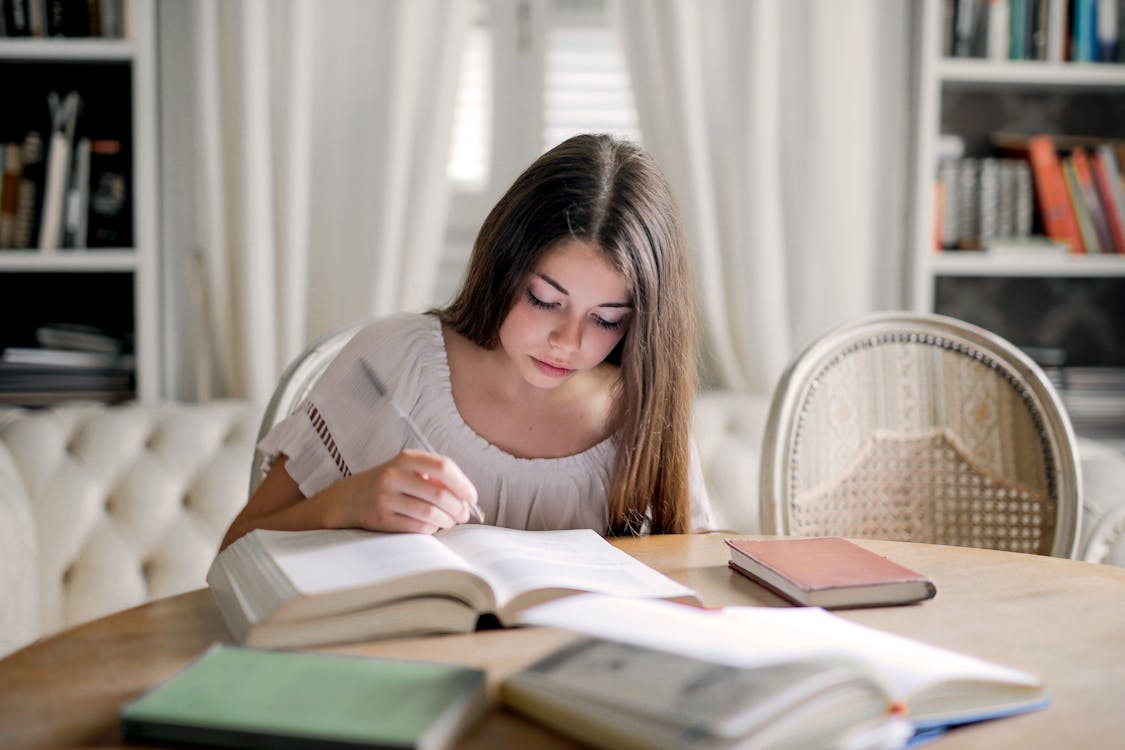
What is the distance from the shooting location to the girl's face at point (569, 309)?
1.23 meters

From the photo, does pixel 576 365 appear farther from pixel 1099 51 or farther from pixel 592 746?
pixel 1099 51

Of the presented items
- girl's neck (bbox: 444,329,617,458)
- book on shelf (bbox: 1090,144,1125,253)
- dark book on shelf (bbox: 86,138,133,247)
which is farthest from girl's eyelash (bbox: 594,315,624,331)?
book on shelf (bbox: 1090,144,1125,253)

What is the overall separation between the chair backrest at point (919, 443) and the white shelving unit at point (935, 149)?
28.8 inches

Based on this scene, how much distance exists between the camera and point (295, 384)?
60.6 inches

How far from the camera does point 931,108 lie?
7.58ft

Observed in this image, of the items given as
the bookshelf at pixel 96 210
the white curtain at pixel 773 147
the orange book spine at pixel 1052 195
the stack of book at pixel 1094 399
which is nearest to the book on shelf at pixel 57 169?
the bookshelf at pixel 96 210

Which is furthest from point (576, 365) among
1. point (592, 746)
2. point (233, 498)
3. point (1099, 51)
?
point (1099, 51)

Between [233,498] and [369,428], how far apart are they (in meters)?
0.76

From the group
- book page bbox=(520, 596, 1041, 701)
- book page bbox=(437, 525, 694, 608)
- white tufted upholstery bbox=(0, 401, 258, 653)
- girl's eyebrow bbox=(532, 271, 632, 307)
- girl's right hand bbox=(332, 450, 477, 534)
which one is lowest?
white tufted upholstery bbox=(0, 401, 258, 653)

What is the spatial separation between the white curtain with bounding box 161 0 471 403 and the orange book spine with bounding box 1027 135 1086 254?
4.11 feet

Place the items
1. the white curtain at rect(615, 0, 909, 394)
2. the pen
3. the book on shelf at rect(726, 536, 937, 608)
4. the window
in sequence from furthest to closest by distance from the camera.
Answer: the window < the white curtain at rect(615, 0, 909, 394) < the pen < the book on shelf at rect(726, 536, 937, 608)

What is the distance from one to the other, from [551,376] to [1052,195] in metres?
1.56

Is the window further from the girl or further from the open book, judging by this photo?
the open book

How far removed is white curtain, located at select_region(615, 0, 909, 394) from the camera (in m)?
2.27
